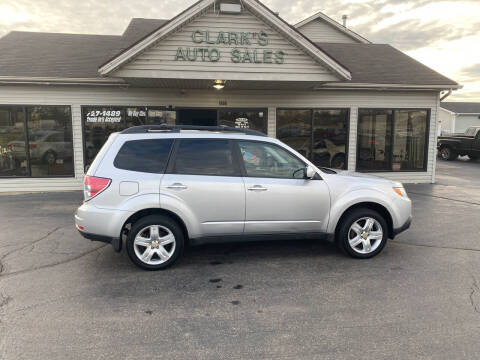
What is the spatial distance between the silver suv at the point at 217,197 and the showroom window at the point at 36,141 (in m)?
6.67

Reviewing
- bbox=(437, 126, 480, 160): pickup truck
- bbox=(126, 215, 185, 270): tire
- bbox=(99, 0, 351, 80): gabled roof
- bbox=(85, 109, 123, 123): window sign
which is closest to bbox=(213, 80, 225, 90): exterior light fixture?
bbox=(99, 0, 351, 80): gabled roof

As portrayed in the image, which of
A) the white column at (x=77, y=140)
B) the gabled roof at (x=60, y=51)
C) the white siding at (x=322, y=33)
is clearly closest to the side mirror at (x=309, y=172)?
the gabled roof at (x=60, y=51)

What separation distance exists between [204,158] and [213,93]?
6.51m

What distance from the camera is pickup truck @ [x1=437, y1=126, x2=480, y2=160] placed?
20047 mm

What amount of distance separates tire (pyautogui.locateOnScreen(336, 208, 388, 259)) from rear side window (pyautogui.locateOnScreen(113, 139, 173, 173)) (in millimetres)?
2619

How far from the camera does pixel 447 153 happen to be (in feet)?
70.5

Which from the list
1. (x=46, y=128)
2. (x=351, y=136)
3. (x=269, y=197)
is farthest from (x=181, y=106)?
(x=269, y=197)

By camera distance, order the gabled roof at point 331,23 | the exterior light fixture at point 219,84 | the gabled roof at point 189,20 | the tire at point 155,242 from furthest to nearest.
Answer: the gabled roof at point 331,23, the exterior light fixture at point 219,84, the gabled roof at point 189,20, the tire at point 155,242

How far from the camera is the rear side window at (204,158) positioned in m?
4.73

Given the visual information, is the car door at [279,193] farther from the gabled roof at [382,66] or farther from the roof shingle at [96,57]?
the gabled roof at [382,66]

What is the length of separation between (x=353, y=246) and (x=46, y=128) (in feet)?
30.4

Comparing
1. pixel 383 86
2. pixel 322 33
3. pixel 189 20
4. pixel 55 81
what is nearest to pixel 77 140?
pixel 55 81

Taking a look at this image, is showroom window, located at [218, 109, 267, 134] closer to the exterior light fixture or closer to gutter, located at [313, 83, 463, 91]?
the exterior light fixture

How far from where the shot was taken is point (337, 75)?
9.11 metres
